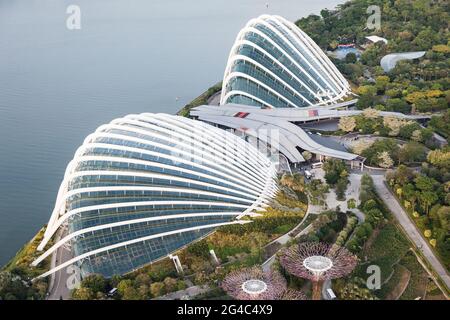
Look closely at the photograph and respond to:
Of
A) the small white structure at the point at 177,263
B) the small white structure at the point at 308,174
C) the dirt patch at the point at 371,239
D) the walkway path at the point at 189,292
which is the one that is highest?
the small white structure at the point at 308,174

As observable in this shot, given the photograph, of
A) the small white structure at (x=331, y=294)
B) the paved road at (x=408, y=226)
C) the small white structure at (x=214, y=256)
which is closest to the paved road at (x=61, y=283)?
the small white structure at (x=214, y=256)

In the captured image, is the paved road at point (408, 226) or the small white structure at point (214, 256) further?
the small white structure at point (214, 256)

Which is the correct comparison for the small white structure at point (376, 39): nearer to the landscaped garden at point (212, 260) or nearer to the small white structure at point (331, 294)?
the landscaped garden at point (212, 260)

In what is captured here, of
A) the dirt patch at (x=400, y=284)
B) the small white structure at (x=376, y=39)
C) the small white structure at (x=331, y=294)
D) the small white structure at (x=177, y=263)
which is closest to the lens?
the small white structure at (x=331, y=294)

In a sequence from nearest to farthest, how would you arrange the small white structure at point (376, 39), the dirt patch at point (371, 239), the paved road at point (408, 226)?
the paved road at point (408, 226) → the dirt patch at point (371, 239) → the small white structure at point (376, 39)

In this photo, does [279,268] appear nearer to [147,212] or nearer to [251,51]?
[147,212]

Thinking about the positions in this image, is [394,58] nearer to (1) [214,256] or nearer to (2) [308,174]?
(2) [308,174]
